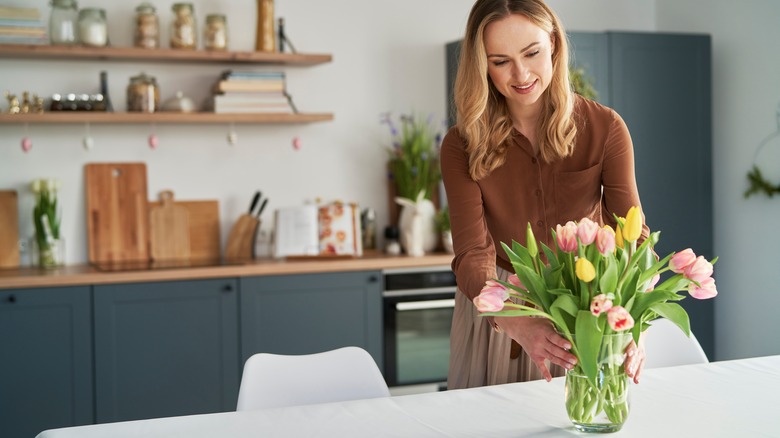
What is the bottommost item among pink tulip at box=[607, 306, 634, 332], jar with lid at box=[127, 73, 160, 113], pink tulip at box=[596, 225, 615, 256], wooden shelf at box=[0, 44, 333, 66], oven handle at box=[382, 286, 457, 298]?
oven handle at box=[382, 286, 457, 298]

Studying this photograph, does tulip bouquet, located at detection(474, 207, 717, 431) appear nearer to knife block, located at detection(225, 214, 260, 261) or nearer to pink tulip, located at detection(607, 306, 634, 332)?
pink tulip, located at detection(607, 306, 634, 332)

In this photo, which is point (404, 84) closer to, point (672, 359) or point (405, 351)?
point (405, 351)

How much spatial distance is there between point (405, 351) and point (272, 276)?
740mm

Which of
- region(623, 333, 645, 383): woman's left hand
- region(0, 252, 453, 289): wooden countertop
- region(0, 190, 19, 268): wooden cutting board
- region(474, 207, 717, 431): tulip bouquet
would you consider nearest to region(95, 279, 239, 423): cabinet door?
region(0, 252, 453, 289): wooden countertop

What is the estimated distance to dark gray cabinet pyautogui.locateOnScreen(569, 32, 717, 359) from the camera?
14.8 feet

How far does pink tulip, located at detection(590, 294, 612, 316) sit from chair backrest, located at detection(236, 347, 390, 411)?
81 centimetres

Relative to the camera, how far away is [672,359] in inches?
96.9

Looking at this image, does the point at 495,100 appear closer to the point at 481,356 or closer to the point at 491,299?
the point at 481,356

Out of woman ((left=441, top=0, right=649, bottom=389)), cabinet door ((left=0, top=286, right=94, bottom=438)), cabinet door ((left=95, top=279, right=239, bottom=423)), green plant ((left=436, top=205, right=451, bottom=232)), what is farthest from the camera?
green plant ((left=436, top=205, right=451, bottom=232))

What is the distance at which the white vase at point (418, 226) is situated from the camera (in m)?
4.30

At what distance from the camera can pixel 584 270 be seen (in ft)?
4.89

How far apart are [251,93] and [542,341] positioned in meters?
2.81

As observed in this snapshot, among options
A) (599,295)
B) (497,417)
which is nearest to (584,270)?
(599,295)

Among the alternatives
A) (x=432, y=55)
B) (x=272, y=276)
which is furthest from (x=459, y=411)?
(x=432, y=55)
